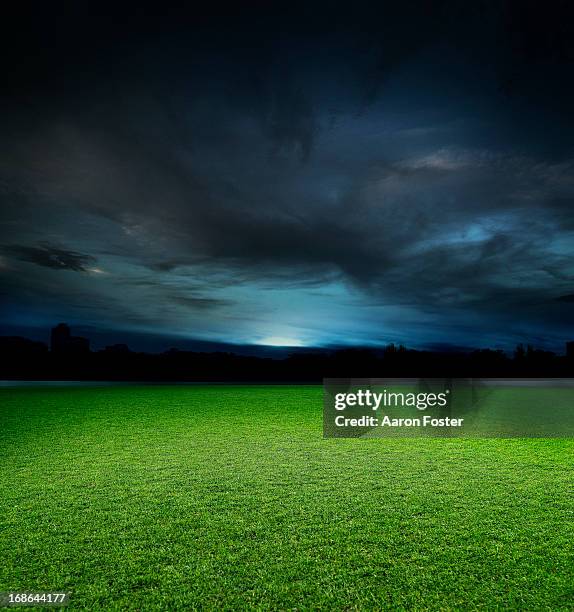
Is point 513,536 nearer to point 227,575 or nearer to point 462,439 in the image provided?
point 227,575

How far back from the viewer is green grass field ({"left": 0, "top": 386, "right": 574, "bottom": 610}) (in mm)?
2602

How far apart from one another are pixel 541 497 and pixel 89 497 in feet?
14.3

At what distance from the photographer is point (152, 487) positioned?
457 cm

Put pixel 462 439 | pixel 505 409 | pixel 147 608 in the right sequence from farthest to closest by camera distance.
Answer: pixel 505 409 < pixel 462 439 < pixel 147 608

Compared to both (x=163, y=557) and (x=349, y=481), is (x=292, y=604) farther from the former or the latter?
(x=349, y=481)

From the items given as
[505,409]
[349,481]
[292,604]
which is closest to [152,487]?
[349,481]

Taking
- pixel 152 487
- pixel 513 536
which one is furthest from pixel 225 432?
pixel 513 536

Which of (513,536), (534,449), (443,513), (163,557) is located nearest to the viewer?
(163,557)

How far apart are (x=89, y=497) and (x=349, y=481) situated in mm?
2624

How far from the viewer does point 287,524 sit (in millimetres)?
3541

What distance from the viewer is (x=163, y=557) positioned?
9.77 ft

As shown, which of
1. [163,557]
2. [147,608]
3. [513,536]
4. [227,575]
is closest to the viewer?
[147,608]

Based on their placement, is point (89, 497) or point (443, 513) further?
point (89, 497)

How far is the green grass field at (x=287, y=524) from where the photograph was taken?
2602 millimetres
